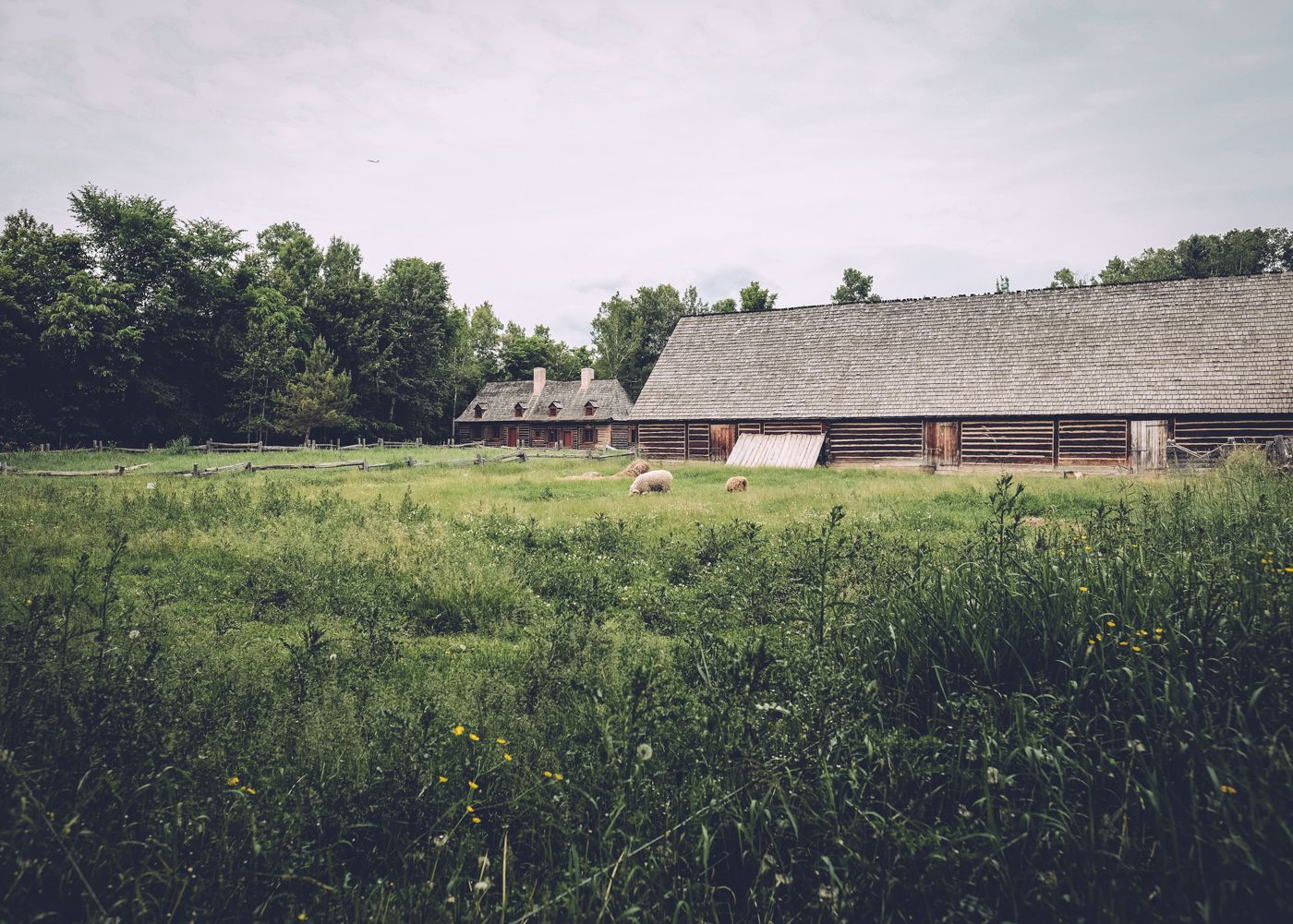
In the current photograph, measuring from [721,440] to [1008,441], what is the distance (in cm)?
1165

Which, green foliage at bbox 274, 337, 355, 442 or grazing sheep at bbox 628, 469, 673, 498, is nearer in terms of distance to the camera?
grazing sheep at bbox 628, 469, 673, 498

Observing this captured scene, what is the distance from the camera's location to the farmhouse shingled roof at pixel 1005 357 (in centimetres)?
2255

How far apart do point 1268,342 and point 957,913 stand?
98.4 ft

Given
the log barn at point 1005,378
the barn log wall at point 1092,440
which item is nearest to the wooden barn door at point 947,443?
the log barn at point 1005,378

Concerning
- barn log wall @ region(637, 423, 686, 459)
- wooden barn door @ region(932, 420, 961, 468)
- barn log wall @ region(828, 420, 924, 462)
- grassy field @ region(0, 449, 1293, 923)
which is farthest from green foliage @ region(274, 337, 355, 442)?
grassy field @ region(0, 449, 1293, 923)

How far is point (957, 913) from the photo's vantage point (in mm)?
2176

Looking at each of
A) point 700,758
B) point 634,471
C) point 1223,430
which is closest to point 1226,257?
point 1223,430

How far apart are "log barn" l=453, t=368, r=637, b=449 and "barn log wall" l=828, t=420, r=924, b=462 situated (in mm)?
30734

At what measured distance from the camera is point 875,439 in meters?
26.5

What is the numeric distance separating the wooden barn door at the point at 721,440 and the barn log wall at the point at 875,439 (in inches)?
172

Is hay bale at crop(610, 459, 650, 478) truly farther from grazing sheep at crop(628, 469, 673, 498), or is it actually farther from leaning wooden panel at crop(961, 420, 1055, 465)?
leaning wooden panel at crop(961, 420, 1055, 465)

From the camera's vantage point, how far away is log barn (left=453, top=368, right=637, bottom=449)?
5756 cm

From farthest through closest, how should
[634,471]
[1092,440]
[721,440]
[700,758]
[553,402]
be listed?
1. [553,402]
2. [721,440]
3. [634,471]
4. [1092,440]
5. [700,758]

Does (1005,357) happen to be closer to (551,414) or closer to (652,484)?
(652,484)
